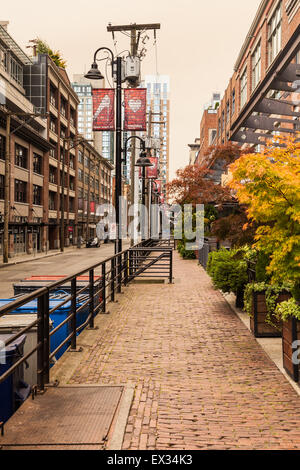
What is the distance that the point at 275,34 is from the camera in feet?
90.5

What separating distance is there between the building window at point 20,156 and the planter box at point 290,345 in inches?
1621

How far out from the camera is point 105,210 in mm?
99438

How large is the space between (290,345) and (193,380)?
1.38 m

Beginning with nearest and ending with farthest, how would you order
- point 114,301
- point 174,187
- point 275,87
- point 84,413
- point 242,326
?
point 84,413, point 242,326, point 275,87, point 114,301, point 174,187

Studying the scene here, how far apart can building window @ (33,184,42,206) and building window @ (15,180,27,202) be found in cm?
310

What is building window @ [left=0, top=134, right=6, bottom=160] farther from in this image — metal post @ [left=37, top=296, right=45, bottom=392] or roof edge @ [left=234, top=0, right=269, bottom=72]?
metal post @ [left=37, top=296, right=45, bottom=392]

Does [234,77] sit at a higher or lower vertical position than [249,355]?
higher

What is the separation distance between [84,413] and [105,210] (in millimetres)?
95643

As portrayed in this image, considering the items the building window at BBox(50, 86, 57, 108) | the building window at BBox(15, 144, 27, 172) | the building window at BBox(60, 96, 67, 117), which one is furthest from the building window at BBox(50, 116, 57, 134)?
the building window at BBox(15, 144, 27, 172)

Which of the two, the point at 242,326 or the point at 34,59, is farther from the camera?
the point at 34,59

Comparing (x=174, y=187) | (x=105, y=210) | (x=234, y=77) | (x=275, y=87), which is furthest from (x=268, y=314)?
(x=105, y=210)

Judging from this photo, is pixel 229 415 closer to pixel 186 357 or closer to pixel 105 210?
pixel 186 357

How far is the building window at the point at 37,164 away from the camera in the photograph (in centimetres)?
4956

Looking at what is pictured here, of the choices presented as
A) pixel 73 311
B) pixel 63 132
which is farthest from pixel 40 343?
pixel 63 132
